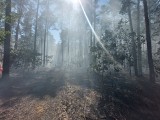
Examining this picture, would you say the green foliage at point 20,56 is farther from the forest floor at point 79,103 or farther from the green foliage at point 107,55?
the green foliage at point 107,55

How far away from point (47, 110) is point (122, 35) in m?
14.9

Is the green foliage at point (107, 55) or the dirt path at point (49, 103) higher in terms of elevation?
the green foliage at point (107, 55)

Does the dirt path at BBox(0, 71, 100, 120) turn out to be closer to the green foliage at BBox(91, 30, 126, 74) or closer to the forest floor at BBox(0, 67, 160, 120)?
the forest floor at BBox(0, 67, 160, 120)

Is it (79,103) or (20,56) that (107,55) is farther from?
(20,56)

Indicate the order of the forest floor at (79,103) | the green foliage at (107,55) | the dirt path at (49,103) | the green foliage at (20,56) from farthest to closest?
the green foliage at (20,56)
the green foliage at (107,55)
the forest floor at (79,103)
the dirt path at (49,103)

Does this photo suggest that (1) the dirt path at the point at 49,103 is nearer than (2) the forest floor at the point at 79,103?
Yes

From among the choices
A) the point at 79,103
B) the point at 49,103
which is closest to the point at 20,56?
the point at 49,103

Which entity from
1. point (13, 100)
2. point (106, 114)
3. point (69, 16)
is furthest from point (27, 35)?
point (106, 114)

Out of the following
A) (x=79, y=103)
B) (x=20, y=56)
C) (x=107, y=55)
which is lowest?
(x=79, y=103)

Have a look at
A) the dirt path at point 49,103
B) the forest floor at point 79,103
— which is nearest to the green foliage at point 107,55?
the forest floor at point 79,103

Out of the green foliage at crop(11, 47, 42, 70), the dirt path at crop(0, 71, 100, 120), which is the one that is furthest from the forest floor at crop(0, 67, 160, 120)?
the green foliage at crop(11, 47, 42, 70)

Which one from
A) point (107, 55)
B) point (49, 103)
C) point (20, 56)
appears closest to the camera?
point (49, 103)

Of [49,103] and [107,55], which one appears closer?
[49,103]

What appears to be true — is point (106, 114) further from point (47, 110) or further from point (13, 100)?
point (13, 100)
